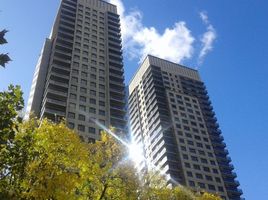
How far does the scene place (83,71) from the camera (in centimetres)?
7425

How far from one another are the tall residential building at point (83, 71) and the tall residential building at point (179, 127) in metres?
24.9

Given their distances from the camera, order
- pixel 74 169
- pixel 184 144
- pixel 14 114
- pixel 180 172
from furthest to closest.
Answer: pixel 184 144 < pixel 180 172 < pixel 74 169 < pixel 14 114

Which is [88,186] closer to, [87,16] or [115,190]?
[115,190]

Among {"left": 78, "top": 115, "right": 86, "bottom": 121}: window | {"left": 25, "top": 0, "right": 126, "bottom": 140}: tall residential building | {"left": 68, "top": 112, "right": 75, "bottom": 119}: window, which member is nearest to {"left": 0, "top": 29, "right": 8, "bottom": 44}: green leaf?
{"left": 25, "top": 0, "right": 126, "bottom": 140}: tall residential building

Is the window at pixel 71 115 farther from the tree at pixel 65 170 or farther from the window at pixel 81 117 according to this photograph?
the tree at pixel 65 170

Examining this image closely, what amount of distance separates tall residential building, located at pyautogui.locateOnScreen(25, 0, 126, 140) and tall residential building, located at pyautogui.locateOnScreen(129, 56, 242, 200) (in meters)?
24.9

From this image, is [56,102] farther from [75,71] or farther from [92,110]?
[75,71]

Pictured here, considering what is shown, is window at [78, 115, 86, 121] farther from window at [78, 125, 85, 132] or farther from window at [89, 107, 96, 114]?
window at [89, 107, 96, 114]

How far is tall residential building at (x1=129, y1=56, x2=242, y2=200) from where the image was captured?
85.6 meters

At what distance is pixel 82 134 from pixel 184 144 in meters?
39.0

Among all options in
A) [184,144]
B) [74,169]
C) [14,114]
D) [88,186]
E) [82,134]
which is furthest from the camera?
[184,144]

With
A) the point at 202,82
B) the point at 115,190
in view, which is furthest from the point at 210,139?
the point at 115,190

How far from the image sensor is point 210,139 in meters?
98.4

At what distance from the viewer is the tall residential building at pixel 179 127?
8562 cm
